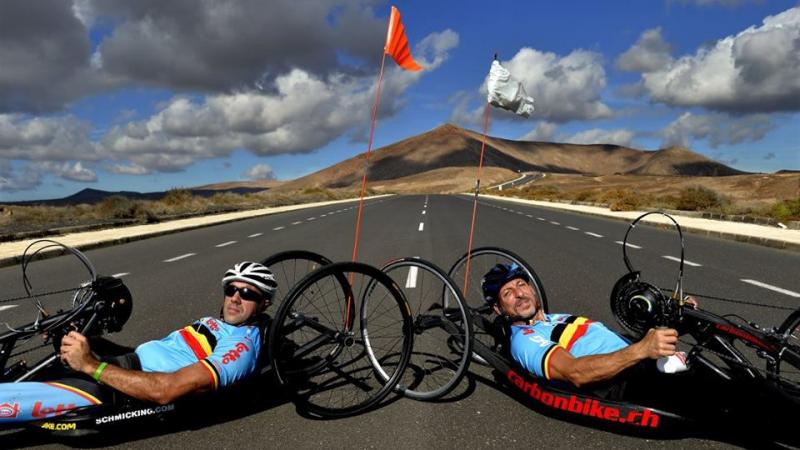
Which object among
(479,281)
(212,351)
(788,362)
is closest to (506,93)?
(479,281)

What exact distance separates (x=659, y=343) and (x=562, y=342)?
0.78 meters

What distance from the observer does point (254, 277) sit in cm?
362

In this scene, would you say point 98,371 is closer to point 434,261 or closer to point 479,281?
point 479,281

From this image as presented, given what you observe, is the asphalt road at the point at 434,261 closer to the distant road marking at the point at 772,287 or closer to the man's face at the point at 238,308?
the distant road marking at the point at 772,287

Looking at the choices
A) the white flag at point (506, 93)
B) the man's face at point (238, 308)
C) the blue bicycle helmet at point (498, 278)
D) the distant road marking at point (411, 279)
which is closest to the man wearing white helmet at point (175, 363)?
the man's face at point (238, 308)

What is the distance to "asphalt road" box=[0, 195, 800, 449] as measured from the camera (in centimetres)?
317

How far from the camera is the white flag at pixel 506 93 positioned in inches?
245

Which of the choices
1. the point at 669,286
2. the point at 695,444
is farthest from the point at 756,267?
the point at 695,444

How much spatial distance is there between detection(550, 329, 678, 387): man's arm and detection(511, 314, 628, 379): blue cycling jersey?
0.24 feet

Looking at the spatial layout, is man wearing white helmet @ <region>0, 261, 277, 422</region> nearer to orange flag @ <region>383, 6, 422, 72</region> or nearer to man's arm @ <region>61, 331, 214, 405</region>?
man's arm @ <region>61, 331, 214, 405</region>

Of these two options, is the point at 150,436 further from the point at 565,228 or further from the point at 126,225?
the point at 126,225

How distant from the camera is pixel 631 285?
389cm

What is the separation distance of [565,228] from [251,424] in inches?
630

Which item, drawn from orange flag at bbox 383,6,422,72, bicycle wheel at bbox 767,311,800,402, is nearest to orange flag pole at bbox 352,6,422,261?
orange flag at bbox 383,6,422,72
